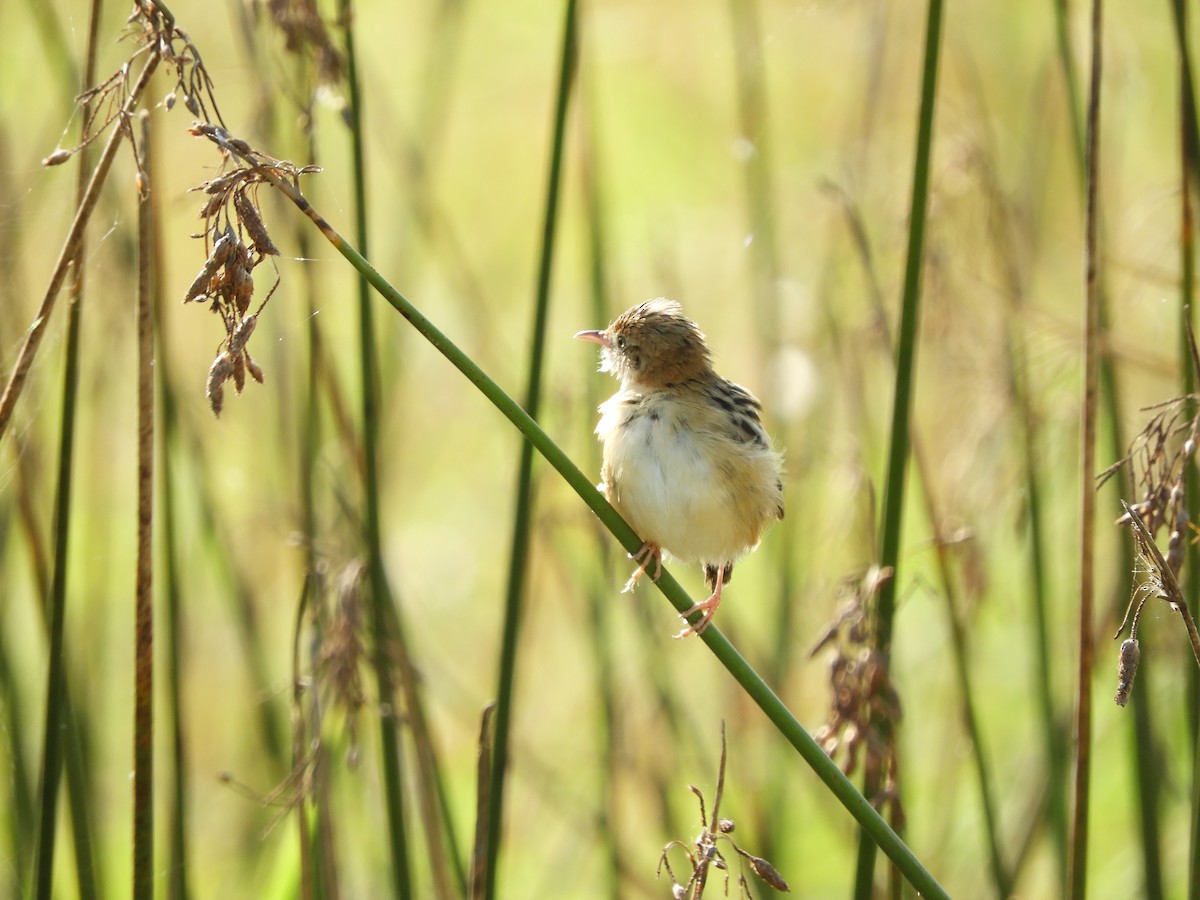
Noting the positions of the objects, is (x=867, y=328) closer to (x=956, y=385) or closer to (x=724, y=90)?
→ (x=956, y=385)

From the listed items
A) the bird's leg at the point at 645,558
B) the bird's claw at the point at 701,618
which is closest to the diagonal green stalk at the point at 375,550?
the bird's leg at the point at 645,558

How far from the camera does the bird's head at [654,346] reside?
322 centimetres

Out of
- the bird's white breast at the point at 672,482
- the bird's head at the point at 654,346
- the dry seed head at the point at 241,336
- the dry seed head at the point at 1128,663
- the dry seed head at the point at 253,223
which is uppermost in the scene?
the bird's head at the point at 654,346

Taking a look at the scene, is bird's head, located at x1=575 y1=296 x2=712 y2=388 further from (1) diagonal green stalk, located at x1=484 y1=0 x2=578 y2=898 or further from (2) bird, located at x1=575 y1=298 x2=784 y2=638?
(1) diagonal green stalk, located at x1=484 y1=0 x2=578 y2=898

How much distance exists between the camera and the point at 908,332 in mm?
2277

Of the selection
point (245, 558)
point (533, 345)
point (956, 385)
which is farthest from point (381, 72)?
point (533, 345)

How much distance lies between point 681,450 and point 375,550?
0.77 m

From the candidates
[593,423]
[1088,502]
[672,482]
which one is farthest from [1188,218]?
[593,423]

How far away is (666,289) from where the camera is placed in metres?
4.32

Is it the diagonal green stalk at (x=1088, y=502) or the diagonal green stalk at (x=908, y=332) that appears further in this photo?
the diagonal green stalk at (x=1088, y=502)

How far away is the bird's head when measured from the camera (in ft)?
10.6

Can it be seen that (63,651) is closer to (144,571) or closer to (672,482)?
(144,571)

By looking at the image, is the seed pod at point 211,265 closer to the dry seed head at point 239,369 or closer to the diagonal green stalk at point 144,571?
the dry seed head at point 239,369

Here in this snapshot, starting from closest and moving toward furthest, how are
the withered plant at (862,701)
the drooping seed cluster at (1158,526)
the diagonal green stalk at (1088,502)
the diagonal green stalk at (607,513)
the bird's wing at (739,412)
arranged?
the diagonal green stalk at (607,513)
the drooping seed cluster at (1158,526)
the diagonal green stalk at (1088,502)
the withered plant at (862,701)
the bird's wing at (739,412)
